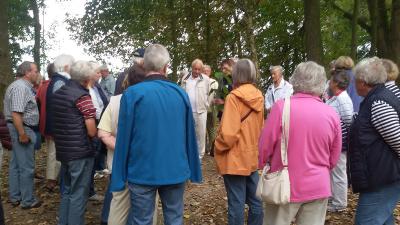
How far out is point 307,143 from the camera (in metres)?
3.29

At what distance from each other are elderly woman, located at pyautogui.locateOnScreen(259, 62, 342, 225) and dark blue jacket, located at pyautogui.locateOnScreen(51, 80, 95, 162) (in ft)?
6.40

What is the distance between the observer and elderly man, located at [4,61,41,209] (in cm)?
539

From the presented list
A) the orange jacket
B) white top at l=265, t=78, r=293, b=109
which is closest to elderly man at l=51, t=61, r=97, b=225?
the orange jacket

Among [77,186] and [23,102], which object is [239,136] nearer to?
[77,186]

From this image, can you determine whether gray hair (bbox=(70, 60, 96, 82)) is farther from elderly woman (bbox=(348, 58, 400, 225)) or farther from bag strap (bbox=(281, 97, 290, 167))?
elderly woman (bbox=(348, 58, 400, 225))

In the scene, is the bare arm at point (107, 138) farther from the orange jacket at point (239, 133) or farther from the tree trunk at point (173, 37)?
the tree trunk at point (173, 37)

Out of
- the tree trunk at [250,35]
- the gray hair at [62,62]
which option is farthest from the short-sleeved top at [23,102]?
the tree trunk at [250,35]

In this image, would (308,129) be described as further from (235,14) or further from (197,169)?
(235,14)

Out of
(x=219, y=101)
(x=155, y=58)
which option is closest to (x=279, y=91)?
(x=219, y=101)

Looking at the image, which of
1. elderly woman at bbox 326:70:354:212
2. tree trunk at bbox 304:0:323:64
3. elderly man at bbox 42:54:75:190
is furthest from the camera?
tree trunk at bbox 304:0:323:64

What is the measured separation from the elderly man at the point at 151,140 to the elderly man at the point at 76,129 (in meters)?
1.16

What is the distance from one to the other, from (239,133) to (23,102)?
2.98m

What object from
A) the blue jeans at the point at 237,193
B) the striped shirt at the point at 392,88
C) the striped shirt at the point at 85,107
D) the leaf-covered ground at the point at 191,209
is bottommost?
the leaf-covered ground at the point at 191,209

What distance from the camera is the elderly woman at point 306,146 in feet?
10.8
